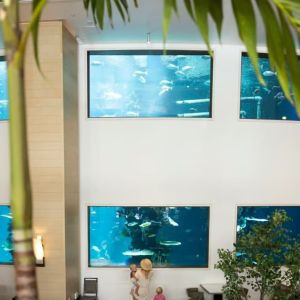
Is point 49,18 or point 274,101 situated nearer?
point 49,18

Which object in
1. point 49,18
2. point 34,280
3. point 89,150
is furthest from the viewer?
point 89,150

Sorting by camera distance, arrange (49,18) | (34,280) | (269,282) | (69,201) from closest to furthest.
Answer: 1. (34,280)
2. (269,282)
3. (49,18)
4. (69,201)

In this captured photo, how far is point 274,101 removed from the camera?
6512 mm

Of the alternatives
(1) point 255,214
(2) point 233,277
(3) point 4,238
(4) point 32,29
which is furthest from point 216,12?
(3) point 4,238

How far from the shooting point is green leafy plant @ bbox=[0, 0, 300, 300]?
530 millimetres

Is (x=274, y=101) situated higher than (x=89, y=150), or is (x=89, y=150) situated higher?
(x=274, y=101)

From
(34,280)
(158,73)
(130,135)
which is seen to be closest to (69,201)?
(130,135)

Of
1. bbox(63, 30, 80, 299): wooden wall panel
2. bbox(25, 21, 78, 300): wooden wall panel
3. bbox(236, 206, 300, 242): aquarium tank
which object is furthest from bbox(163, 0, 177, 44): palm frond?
bbox(236, 206, 300, 242): aquarium tank

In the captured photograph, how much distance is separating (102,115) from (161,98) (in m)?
1.23

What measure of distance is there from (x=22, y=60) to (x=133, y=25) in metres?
5.19

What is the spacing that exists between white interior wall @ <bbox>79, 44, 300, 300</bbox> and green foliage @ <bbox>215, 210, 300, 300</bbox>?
69.5 inches

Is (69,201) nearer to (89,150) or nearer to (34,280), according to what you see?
(89,150)

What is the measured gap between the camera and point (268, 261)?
14.4ft

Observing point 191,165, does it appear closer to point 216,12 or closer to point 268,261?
point 268,261
